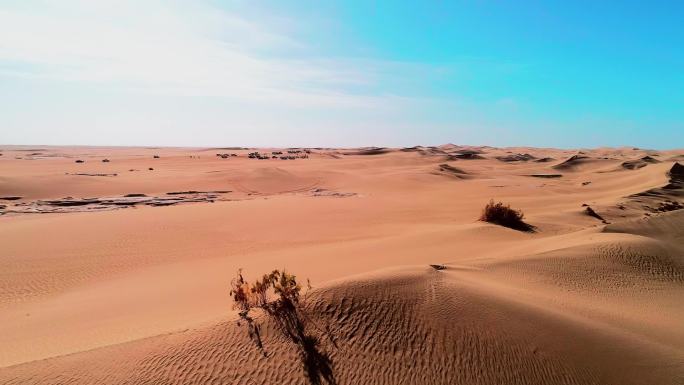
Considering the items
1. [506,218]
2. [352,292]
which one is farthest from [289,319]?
[506,218]

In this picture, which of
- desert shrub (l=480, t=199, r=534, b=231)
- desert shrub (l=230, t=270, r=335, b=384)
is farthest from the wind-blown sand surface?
desert shrub (l=480, t=199, r=534, b=231)

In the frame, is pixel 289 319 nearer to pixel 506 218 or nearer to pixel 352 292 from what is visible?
pixel 352 292

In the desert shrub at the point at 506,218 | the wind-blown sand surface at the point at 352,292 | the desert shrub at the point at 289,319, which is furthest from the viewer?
the desert shrub at the point at 506,218

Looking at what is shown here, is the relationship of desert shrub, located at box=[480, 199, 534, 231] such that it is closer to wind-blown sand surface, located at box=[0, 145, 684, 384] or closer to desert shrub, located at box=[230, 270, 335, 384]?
wind-blown sand surface, located at box=[0, 145, 684, 384]

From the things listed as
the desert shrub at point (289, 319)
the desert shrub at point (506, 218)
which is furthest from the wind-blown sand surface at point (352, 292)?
the desert shrub at point (506, 218)

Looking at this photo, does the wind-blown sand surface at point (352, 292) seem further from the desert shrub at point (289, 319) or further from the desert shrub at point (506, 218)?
the desert shrub at point (506, 218)

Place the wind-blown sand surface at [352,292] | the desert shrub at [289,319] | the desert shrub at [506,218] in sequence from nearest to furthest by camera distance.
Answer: the desert shrub at [289,319] → the wind-blown sand surface at [352,292] → the desert shrub at [506,218]

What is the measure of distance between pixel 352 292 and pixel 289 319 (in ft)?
2.28

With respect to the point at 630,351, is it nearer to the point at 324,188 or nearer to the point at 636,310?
the point at 636,310

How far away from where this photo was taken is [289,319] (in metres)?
3.73

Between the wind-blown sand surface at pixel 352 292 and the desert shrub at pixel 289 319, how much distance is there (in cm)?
8

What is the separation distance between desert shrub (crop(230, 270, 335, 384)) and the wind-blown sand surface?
76mm

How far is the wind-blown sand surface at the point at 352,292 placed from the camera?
11.1 feet

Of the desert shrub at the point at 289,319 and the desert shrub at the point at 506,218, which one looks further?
the desert shrub at the point at 506,218
